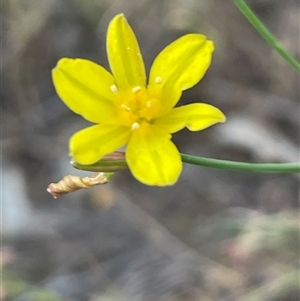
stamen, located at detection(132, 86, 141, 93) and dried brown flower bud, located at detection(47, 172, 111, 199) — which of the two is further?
stamen, located at detection(132, 86, 141, 93)

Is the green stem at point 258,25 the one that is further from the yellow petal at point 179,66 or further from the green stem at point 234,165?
the green stem at point 234,165

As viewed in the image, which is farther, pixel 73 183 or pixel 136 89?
pixel 136 89

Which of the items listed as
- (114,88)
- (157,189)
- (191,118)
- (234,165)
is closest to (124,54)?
(114,88)

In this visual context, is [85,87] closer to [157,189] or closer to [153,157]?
[153,157]

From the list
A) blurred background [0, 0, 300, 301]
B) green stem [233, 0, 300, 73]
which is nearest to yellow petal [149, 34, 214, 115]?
green stem [233, 0, 300, 73]

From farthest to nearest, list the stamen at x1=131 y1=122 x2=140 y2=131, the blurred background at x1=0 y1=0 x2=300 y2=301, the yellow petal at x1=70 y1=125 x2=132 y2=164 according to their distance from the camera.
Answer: the blurred background at x1=0 y1=0 x2=300 y2=301 → the stamen at x1=131 y1=122 x2=140 y2=131 → the yellow petal at x1=70 y1=125 x2=132 y2=164

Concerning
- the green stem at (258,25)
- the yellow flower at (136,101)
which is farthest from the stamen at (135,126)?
the green stem at (258,25)

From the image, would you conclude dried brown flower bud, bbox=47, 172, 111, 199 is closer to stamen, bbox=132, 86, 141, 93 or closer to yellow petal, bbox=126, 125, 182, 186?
yellow petal, bbox=126, 125, 182, 186
